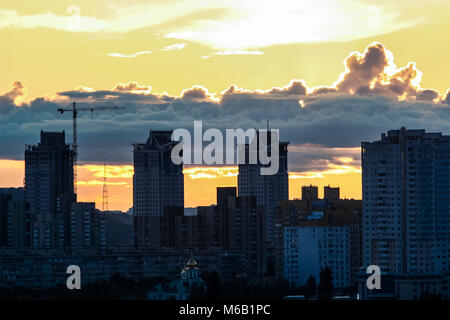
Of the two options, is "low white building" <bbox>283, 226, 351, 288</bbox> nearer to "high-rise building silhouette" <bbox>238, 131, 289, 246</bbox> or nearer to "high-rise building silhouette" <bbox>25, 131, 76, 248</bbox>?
"high-rise building silhouette" <bbox>25, 131, 76, 248</bbox>

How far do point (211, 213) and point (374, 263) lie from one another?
25643mm

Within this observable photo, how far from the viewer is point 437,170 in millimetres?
78562

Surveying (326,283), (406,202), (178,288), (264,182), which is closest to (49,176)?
(264,182)

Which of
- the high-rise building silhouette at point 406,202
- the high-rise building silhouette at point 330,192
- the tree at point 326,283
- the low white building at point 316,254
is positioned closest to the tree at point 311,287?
the tree at point 326,283

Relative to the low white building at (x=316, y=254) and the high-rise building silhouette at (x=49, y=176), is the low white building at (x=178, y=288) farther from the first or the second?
the high-rise building silhouette at (x=49, y=176)

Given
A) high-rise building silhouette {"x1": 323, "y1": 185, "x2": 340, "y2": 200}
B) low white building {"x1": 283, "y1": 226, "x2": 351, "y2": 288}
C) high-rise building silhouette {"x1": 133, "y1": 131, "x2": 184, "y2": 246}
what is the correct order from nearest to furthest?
low white building {"x1": 283, "y1": 226, "x2": 351, "y2": 288} → high-rise building silhouette {"x1": 323, "y1": 185, "x2": 340, "y2": 200} → high-rise building silhouette {"x1": 133, "y1": 131, "x2": 184, "y2": 246}

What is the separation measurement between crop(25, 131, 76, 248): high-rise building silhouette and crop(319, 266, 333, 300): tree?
126 ft

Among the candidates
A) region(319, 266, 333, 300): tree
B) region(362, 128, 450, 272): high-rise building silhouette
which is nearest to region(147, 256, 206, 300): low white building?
region(319, 266, 333, 300): tree

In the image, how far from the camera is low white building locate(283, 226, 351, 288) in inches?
3214

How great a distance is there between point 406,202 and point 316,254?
8937 millimetres

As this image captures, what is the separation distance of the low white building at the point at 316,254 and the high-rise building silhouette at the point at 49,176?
1246 inches

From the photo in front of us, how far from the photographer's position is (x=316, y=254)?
275ft
